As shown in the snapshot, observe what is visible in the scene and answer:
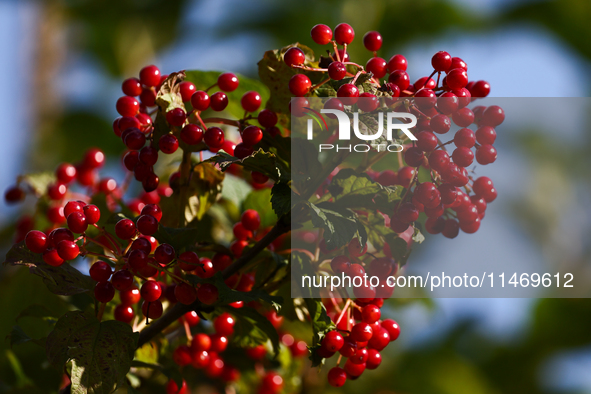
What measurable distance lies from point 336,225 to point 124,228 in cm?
27

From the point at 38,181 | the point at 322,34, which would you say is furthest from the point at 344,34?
the point at 38,181

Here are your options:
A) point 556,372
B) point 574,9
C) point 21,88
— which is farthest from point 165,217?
point 574,9

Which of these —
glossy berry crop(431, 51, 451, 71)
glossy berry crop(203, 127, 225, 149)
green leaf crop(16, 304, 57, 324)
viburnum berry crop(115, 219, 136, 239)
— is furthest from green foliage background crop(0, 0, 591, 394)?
glossy berry crop(431, 51, 451, 71)

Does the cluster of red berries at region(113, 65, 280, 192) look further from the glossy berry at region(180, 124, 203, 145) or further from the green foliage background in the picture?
the green foliage background

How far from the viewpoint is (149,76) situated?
82cm

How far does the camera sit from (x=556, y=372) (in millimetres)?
3346

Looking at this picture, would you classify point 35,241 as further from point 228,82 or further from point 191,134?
point 228,82

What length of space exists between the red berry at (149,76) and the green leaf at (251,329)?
0.36 metres

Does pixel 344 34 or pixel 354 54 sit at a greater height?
pixel 354 54

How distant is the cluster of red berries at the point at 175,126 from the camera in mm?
727

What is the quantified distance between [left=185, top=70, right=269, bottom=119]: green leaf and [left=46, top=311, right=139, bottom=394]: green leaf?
451 mm

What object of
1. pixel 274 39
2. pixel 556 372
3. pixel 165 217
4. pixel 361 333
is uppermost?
pixel 274 39

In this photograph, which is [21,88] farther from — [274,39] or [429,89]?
[429,89]

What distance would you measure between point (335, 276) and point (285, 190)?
0.59 feet
